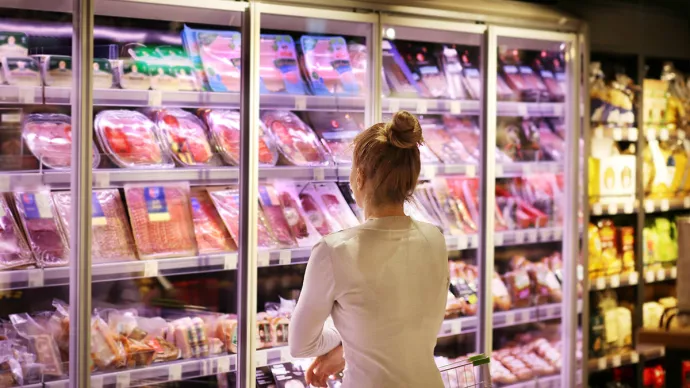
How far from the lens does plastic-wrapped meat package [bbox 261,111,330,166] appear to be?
10.8 ft

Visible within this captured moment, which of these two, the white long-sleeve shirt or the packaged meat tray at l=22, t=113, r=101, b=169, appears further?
the packaged meat tray at l=22, t=113, r=101, b=169

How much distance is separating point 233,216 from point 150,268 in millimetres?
478

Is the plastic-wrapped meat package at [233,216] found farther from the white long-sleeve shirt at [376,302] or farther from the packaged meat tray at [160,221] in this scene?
the white long-sleeve shirt at [376,302]

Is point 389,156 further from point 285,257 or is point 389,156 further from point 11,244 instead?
point 11,244

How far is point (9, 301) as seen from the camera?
A: 9.55ft

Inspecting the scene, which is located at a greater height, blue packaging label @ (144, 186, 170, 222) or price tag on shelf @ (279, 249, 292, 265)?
blue packaging label @ (144, 186, 170, 222)

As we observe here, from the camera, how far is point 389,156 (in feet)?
7.07

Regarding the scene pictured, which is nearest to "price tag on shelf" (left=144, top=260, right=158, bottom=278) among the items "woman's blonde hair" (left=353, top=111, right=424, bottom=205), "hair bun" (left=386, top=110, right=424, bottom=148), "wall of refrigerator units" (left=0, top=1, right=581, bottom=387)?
"wall of refrigerator units" (left=0, top=1, right=581, bottom=387)

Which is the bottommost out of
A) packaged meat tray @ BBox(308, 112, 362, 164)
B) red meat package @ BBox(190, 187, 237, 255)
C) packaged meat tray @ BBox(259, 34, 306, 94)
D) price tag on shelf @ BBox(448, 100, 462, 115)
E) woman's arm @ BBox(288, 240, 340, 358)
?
woman's arm @ BBox(288, 240, 340, 358)

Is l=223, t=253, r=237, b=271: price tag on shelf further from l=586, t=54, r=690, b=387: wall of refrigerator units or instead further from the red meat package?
l=586, t=54, r=690, b=387: wall of refrigerator units

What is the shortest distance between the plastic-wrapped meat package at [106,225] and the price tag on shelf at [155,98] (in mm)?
419

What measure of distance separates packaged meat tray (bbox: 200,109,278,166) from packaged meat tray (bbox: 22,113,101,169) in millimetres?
522

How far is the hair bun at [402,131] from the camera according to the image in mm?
2148

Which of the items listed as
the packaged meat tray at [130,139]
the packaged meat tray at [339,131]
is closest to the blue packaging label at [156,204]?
the packaged meat tray at [130,139]
